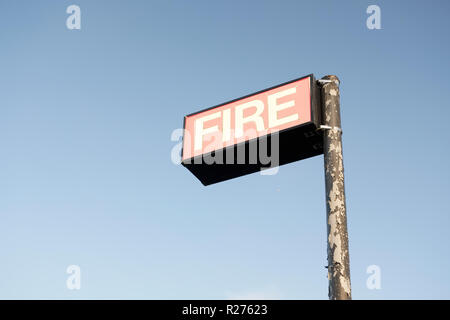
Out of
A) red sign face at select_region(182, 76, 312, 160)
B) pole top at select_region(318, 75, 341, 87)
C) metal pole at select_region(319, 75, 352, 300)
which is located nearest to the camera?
metal pole at select_region(319, 75, 352, 300)

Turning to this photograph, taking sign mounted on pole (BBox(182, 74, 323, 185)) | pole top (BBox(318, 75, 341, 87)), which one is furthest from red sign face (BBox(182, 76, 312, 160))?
pole top (BBox(318, 75, 341, 87))

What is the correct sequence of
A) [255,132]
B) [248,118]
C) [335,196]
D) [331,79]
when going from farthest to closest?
[248,118], [255,132], [331,79], [335,196]

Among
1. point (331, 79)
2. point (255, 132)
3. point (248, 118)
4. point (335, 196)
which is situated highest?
point (331, 79)

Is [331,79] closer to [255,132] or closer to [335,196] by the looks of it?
[255,132]

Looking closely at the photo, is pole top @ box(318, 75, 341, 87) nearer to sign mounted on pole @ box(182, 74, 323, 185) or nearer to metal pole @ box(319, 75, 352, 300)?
metal pole @ box(319, 75, 352, 300)

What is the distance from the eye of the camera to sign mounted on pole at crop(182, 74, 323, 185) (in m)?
6.16

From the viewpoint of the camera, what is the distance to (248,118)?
6617mm

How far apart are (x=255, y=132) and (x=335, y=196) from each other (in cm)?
173

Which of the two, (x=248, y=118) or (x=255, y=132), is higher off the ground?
(x=248, y=118)

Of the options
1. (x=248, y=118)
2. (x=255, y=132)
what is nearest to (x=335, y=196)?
(x=255, y=132)

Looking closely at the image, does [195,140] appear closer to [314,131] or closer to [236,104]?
[236,104]

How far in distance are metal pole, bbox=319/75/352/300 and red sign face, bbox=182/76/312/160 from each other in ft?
0.91

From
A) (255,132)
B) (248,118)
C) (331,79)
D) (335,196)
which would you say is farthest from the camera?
(248,118)

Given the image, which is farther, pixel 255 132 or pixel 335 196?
pixel 255 132
